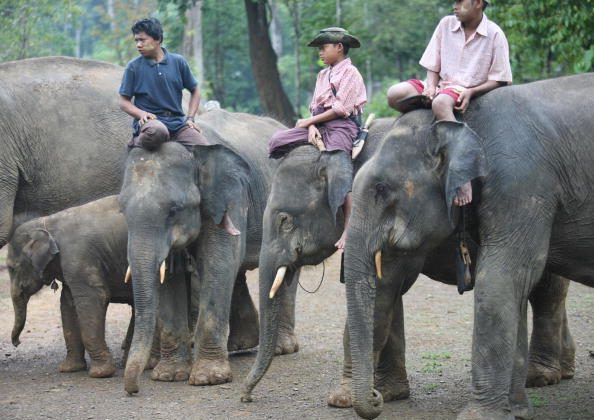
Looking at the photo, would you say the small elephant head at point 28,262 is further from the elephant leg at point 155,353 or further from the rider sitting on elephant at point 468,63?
the rider sitting on elephant at point 468,63

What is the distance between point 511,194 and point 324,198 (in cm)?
160

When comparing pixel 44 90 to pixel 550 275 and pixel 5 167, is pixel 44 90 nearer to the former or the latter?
pixel 5 167

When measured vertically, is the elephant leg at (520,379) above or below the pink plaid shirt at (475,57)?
below

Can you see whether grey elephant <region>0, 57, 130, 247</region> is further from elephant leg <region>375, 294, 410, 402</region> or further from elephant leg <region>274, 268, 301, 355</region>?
elephant leg <region>375, 294, 410, 402</region>

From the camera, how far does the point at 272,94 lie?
22609 millimetres

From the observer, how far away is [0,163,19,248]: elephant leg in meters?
9.20

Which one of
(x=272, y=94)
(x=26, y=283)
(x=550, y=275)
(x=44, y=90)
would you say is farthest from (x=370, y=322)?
(x=272, y=94)

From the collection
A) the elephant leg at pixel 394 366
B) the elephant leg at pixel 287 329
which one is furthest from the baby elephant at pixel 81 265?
the elephant leg at pixel 394 366

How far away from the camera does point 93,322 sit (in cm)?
867

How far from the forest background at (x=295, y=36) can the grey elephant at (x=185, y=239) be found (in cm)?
275

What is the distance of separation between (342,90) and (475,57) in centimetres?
129

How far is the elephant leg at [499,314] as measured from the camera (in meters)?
6.19

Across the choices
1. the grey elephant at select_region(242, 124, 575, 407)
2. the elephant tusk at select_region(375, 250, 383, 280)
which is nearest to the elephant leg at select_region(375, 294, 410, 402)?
the grey elephant at select_region(242, 124, 575, 407)

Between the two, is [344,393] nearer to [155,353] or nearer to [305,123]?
[305,123]
